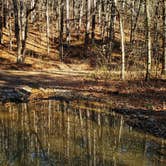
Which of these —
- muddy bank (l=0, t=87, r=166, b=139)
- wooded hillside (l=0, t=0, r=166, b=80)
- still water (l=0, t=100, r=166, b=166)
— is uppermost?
wooded hillside (l=0, t=0, r=166, b=80)

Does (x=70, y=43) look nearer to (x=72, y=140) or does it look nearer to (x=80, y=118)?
(x=80, y=118)

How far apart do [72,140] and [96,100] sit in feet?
24.2

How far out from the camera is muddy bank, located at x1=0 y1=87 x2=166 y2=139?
48.5 feet

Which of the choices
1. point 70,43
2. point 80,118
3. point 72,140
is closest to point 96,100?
point 80,118

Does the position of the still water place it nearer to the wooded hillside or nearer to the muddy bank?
the muddy bank

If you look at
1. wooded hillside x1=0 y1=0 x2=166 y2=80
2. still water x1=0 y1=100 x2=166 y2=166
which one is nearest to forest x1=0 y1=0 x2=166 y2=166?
still water x1=0 y1=100 x2=166 y2=166

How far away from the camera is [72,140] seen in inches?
505

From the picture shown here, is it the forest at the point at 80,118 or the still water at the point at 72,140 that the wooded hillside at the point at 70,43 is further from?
the still water at the point at 72,140

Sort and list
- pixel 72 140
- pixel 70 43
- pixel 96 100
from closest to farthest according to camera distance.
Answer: pixel 72 140
pixel 96 100
pixel 70 43

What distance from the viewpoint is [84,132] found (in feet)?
45.6

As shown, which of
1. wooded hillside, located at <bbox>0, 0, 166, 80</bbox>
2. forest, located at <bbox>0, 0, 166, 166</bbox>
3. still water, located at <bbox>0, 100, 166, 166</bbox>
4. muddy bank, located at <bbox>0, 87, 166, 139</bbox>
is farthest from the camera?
wooded hillside, located at <bbox>0, 0, 166, 80</bbox>

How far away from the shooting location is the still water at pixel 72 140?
1097cm

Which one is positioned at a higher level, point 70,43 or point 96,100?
point 70,43

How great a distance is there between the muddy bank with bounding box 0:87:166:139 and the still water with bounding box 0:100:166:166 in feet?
1.78
